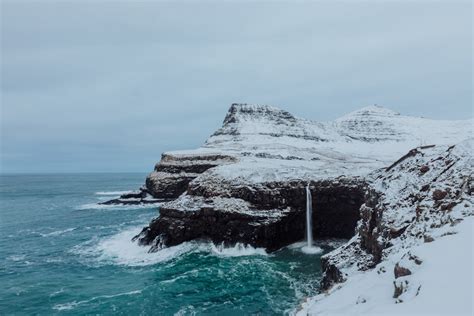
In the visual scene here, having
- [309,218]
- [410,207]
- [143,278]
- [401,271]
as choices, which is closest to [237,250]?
[309,218]

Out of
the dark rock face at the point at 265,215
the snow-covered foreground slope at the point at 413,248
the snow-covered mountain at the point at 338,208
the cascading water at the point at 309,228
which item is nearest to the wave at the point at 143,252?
the snow-covered mountain at the point at 338,208

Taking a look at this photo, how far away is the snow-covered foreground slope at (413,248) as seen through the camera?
9.17 metres

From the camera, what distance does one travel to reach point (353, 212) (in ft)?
132

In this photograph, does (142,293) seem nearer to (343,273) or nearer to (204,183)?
(343,273)

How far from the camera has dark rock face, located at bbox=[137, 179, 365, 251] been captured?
3834cm

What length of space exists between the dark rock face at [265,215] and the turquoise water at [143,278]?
6.26ft

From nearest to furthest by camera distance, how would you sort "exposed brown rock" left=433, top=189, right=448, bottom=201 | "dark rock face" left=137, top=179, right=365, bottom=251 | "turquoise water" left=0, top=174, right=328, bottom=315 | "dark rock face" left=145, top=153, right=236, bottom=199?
1. "exposed brown rock" left=433, top=189, right=448, bottom=201
2. "turquoise water" left=0, top=174, right=328, bottom=315
3. "dark rock face" left=137, top=179, right=365, bottom=251
4. "dark rock face" left=145, top=153, right=236, bottom=199

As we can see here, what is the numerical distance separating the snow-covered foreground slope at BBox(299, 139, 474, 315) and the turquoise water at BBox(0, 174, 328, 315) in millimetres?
7213

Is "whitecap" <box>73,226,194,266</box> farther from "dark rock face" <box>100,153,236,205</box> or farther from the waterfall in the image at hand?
"dark rock face" <box>100,153,236,205</box>

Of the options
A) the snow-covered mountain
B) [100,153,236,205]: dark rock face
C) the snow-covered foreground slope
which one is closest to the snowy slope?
[100,153,236,205]: dark rock face

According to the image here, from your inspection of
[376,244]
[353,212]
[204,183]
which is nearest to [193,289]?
[376,244]

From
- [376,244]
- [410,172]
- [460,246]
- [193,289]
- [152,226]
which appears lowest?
[193,289]

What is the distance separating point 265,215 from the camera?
3856 cm

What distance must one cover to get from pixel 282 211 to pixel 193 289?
52.2 ft
